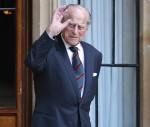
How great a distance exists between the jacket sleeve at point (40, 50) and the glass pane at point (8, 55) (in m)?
1.87

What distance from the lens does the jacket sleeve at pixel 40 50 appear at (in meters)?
3.57

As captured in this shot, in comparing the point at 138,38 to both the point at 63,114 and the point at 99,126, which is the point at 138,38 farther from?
the point at 63,114

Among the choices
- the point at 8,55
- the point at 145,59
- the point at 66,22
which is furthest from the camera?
the point at 8,55

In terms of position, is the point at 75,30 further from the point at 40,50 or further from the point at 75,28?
the point at 40,50

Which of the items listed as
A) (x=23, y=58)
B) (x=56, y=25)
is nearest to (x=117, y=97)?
(x=23, y=58)

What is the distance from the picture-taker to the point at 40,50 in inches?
141

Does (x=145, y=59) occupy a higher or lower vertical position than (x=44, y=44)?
lower

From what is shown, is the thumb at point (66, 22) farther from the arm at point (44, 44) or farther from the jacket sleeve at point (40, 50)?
the jacket sleeve at point (40, 50)

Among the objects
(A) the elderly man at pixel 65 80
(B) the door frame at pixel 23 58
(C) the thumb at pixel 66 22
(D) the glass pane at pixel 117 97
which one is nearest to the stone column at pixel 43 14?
(B) the door frame at pixel 23 58

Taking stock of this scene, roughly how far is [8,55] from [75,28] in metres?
1.85

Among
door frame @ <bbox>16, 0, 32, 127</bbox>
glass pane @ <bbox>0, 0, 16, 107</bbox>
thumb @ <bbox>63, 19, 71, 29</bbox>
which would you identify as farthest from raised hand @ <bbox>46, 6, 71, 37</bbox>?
glass pane @ <bbox>0, 0, 16, 107</bbox>

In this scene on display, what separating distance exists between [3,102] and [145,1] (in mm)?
1897

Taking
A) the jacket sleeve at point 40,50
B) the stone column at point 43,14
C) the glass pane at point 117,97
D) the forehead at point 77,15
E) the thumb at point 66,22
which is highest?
the stone column at point 43,14

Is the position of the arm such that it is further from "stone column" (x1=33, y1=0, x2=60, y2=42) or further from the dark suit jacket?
"stone column" (x1=33, y1=0, x2=60, y2=42)
